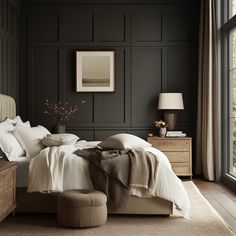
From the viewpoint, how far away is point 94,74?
6.96 meters

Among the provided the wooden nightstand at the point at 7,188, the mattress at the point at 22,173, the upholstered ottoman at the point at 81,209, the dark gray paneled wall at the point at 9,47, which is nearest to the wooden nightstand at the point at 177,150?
the dark gray paneled wall at the point at 9,47

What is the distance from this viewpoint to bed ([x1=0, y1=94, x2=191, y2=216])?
4.02 metres

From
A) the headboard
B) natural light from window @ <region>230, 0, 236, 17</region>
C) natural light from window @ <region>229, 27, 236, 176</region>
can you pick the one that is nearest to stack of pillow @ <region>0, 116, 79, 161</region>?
the headboard

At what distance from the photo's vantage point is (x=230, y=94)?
594 centimetres

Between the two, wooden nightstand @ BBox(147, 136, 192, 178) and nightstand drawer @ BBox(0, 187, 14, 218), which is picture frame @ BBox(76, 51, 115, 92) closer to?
wooden nightstand @ BBox(147, 136, 192, 178)

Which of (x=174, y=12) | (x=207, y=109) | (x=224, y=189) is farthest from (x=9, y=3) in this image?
(x=224, y=189)

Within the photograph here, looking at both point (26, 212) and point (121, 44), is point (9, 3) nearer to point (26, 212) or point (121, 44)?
point (121, 44)

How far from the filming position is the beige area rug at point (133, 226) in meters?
3.54

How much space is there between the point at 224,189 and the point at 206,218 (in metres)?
1.68

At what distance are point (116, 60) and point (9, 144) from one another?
10.2ft

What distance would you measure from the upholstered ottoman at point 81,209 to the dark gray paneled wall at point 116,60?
3.38 metres

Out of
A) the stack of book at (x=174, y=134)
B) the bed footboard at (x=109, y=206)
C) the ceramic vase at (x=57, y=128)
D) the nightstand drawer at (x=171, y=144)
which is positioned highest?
the ceramic vase at (x=57, y=128)

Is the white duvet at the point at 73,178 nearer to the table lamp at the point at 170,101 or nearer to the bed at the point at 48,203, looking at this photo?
the bed at the point at 48,203

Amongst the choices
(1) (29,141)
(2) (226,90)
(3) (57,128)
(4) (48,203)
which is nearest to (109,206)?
(4) (48,203)
